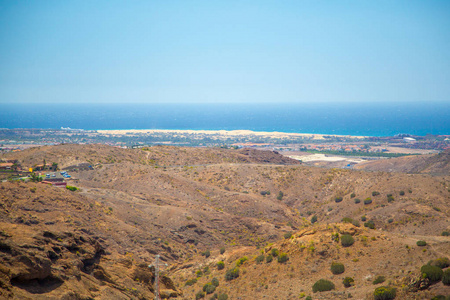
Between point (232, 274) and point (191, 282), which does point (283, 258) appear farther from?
point (191, 282)

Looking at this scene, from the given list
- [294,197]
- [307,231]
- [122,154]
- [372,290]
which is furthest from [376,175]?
[122,154]

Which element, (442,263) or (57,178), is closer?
(442,263)

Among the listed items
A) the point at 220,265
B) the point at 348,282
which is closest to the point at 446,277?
the point at 348,282

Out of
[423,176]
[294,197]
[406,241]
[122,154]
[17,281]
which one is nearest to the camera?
[17,281]

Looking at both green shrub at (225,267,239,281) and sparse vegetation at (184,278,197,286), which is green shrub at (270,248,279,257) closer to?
green shrub at (225,267,239,281)

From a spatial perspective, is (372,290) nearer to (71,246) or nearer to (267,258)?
(267,258)
